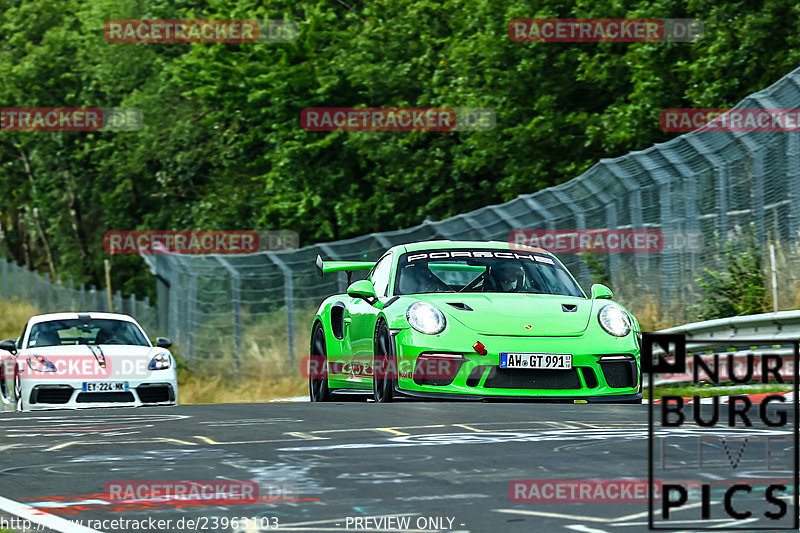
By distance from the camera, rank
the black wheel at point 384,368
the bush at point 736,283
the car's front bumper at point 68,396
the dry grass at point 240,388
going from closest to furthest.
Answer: the black wheel at point 384,368 → the car's front bumper at point 68,396 → the bush at point 736,283 → the dry grass at point 240,388

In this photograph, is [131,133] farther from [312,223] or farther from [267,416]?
[267,416]

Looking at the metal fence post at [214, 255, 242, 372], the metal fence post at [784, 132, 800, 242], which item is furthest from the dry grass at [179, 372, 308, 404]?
the metal fence post at [784, 132, 800, 242]

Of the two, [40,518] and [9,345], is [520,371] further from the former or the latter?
[9,345]

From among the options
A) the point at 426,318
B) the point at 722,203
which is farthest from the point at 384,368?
the point at 722,203

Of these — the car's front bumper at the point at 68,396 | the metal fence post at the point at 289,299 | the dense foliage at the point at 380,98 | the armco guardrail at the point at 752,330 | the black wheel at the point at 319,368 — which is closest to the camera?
the armco guardrail at the point at 752,330

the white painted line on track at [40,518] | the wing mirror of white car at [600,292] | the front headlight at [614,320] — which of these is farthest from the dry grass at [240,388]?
the white painted line on track at [40,518]

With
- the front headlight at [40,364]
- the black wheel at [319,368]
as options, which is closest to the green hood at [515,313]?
the black wheel at [319,368]

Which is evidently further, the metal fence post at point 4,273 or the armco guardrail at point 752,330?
the metal fence post at point 4,273

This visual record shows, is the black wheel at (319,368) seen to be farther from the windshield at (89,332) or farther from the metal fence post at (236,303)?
the metal fence post at (236,303)

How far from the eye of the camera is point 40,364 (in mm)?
16531

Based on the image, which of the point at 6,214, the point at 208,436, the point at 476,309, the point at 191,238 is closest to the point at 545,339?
the point at 476,309

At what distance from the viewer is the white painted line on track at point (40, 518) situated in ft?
20.0

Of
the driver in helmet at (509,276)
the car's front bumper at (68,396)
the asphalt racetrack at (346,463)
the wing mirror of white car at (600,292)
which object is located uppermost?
the driver in helmet at (509,276)

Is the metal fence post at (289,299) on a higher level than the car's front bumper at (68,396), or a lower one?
higher
